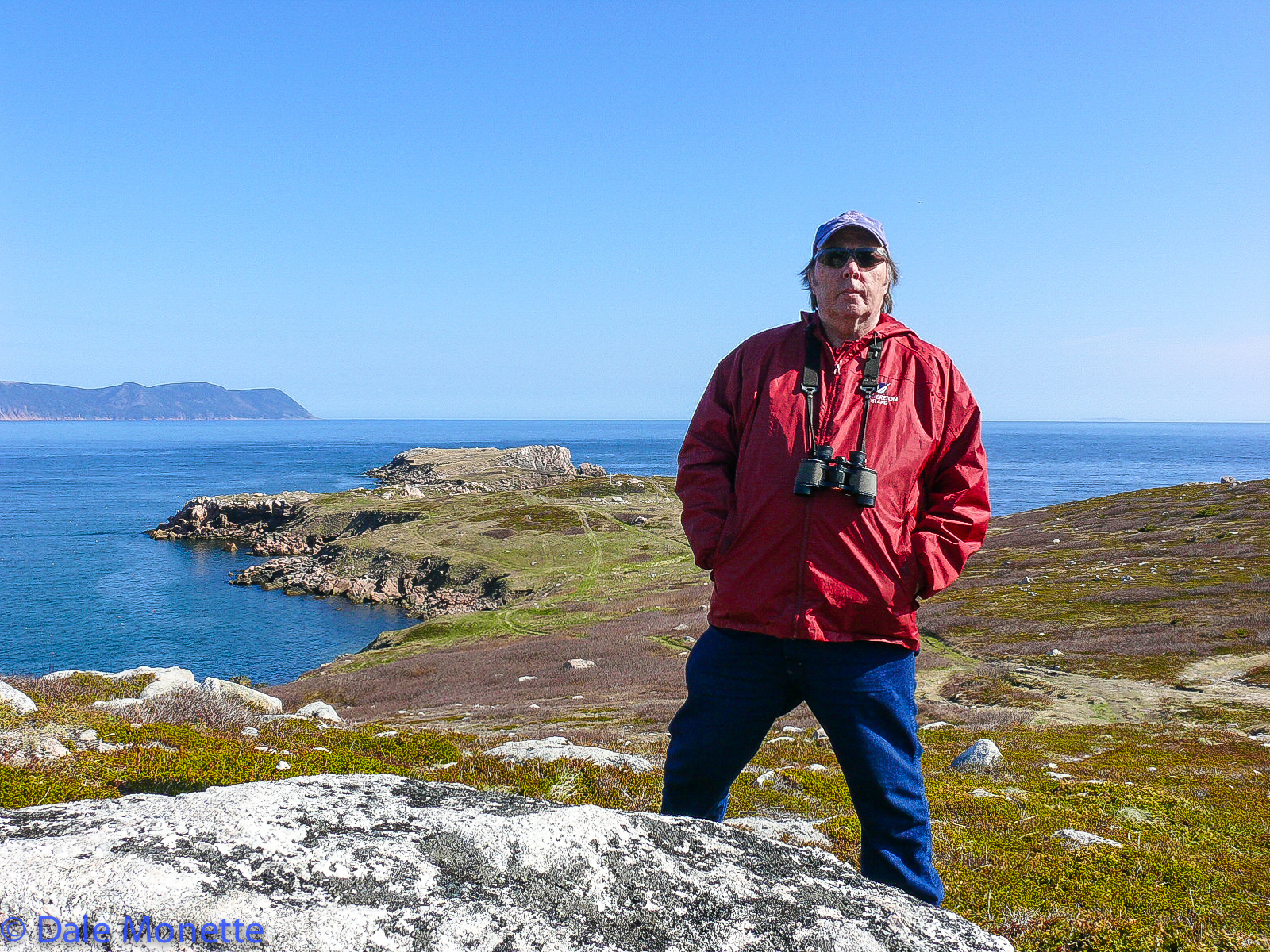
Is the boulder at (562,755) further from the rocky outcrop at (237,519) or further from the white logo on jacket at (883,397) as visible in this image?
the rocky outcrop at (237,519)

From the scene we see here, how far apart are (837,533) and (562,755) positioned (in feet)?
23.1

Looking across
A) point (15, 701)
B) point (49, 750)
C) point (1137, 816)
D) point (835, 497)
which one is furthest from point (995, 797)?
point (15, 701)

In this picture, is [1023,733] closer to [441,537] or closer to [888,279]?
[888,279]

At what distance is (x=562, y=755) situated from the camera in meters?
10.1

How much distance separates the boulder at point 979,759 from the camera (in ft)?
41.7

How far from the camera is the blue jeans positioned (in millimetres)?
4156

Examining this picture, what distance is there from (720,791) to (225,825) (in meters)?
2.75

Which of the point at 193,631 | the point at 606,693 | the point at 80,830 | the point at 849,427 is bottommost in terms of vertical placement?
the point at 193,631

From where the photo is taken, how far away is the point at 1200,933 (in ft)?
16.2

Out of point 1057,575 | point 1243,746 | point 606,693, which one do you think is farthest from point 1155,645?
point 606,693

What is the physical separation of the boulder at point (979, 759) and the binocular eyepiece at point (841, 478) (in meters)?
10.4

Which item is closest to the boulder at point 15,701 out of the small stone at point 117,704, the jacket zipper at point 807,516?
the small stone at point 117,704

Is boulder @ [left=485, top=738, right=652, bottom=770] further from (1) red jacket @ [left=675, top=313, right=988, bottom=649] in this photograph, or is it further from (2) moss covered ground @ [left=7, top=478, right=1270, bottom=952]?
(1) red jacket @ [left=675, top=313, right=988, bottom=649]

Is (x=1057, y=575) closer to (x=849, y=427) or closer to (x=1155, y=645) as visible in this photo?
(x=1155, y=645)
